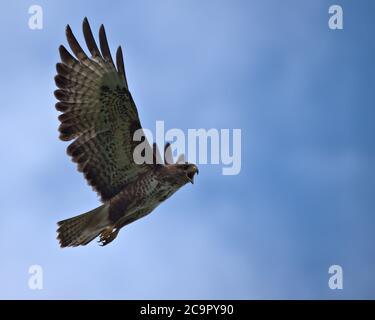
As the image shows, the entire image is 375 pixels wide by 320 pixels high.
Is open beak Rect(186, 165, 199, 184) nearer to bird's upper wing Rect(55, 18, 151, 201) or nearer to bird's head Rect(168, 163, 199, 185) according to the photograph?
bird's head Rect(168, 163, 199, 185)

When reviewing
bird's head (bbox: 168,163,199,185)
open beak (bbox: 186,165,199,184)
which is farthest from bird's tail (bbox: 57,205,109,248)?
open beak (bbox: 186,165,199,184)

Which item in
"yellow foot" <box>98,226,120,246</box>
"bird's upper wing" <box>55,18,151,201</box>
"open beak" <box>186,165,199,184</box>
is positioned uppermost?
"bird's upper wing" <box>55,18,151,201</box>

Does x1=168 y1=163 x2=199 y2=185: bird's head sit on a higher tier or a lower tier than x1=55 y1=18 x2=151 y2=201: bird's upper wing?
lower

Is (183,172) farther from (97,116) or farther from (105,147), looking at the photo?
(97,116)

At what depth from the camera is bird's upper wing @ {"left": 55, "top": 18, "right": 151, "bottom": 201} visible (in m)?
10.4

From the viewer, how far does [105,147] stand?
10516mm

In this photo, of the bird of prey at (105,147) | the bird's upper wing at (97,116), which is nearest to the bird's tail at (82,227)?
the bird of prey at (105,147)

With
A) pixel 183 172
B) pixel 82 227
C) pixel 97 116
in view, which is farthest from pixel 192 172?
pixel 82 227

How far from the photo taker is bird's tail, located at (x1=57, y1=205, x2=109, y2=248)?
10344 millimetres

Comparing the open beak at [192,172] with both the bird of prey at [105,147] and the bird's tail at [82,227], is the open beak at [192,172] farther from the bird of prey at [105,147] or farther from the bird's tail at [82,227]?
the bird's tail at [82,227]

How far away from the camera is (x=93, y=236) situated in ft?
34.3

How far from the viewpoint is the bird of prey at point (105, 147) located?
33.9 feet
